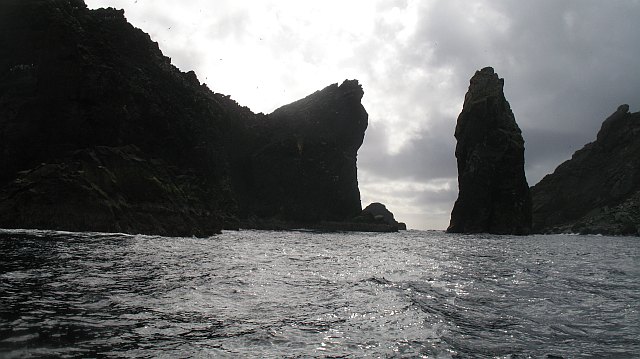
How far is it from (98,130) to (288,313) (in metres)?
59.6

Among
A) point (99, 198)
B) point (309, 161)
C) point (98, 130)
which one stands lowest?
point (99, 198)

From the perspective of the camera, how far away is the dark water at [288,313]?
862 centimetres

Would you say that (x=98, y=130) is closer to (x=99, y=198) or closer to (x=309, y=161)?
(x=99, y=198)

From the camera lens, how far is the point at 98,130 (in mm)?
61375

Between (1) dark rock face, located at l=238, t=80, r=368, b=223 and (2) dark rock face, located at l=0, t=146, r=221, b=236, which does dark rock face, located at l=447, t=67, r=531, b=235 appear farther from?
(2) dark rock face, located at l=0, t=146, r=221, b=236

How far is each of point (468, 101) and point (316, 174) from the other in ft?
242

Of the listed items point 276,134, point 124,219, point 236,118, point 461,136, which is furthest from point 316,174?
point 124,219

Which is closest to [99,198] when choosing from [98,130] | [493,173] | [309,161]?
[98,130]

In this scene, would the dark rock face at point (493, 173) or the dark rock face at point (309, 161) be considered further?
the dark rock face at point (493, 173)

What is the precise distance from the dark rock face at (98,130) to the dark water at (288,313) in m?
18.2

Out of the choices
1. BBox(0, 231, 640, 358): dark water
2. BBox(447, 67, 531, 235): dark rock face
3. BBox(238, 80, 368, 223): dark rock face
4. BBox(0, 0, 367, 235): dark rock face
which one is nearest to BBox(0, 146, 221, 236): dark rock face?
BBox(0, 0, 367, 235): dark rock face

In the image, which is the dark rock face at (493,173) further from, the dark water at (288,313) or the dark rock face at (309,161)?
the dark water at (288,313)

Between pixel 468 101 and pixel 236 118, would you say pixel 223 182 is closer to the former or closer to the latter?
pixel 236 118

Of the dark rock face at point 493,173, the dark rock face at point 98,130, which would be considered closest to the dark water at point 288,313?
the dark rock face at point 98,130
